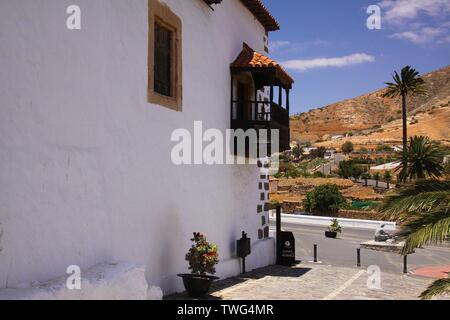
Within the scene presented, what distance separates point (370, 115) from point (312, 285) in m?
99.9

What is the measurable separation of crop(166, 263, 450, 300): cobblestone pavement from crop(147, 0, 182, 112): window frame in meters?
3.22

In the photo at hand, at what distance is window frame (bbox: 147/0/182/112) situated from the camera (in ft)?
26.1

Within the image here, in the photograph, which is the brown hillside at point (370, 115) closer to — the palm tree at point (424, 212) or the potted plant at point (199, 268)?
the potted plant at point (199, 268)

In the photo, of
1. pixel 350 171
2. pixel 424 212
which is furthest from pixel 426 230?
pixel 350 171

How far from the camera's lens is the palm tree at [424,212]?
667cm

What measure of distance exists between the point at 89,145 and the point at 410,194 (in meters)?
4.47

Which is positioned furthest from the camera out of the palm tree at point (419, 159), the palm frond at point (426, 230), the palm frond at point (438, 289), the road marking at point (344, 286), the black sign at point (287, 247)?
the palm tree at point (419, 159)

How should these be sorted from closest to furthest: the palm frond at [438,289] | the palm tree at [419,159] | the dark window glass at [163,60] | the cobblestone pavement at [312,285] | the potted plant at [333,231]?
the palm frond at [438,289], the dark window glass at [163,60], the cobblestone pavement at [312,285], the potted plant at [333,231], the palm tree at [419,159]

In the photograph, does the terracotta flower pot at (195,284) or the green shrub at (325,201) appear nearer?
the terracotta flower pot at (195,284)

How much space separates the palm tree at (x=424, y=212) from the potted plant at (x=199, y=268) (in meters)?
2.95

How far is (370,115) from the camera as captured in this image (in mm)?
105938

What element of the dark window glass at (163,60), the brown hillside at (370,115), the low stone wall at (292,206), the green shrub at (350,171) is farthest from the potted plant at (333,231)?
the brown hillside at (370,115)

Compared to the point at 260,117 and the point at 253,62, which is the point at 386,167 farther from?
the point at 253,62
